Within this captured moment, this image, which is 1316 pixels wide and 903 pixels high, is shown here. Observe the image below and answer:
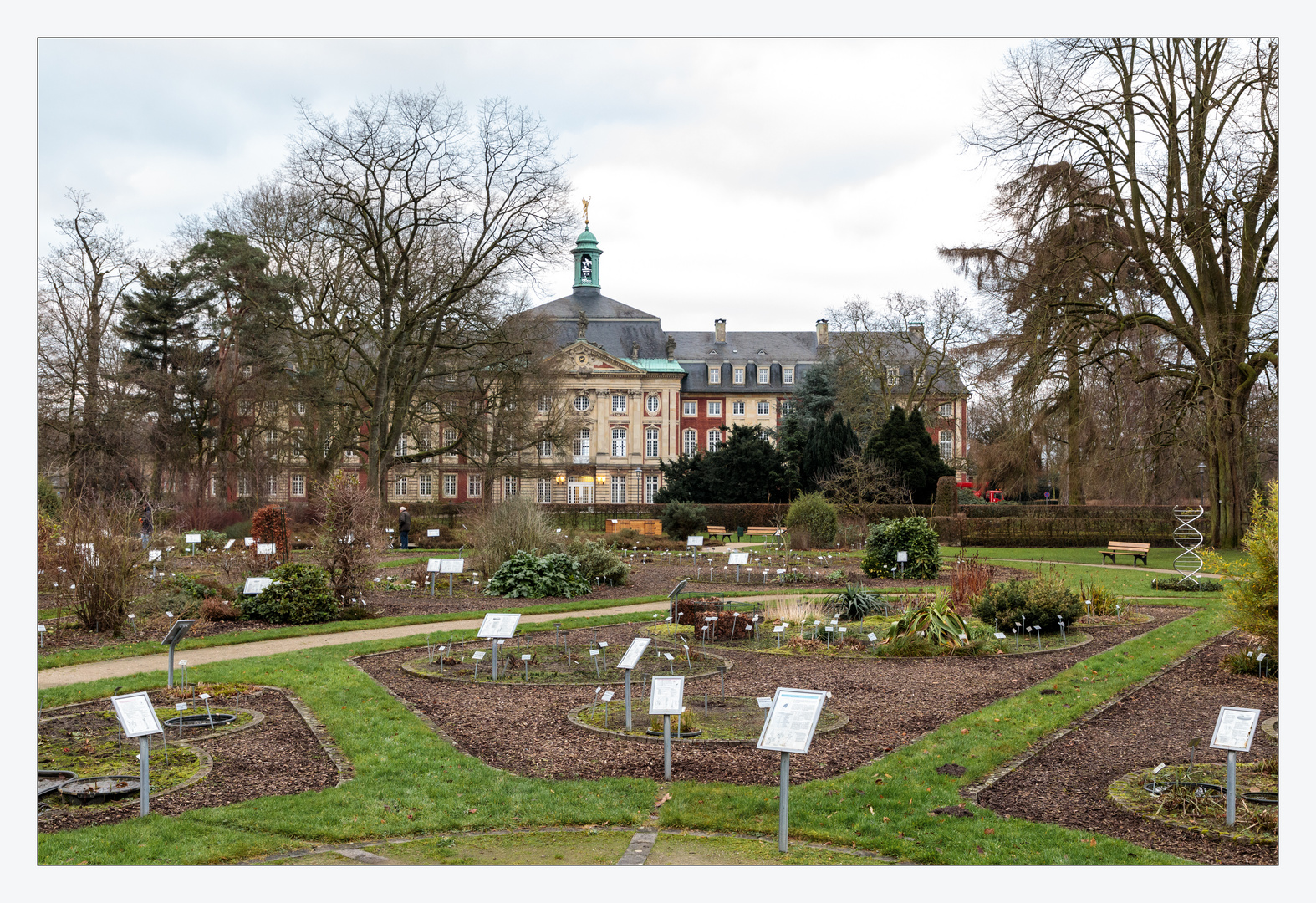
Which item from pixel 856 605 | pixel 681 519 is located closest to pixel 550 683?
pixel 856 605

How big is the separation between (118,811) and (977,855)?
183 inches

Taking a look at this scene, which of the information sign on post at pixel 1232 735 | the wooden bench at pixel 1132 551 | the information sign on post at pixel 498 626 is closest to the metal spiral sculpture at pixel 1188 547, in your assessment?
the wooden bench at pixel 1132 551

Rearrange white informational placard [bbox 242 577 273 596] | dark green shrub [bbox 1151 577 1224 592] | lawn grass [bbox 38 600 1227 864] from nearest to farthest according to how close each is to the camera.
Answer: lawn grass [bbox 38 600 1227 864] → white informational placard [bbox 242 577 273 596] → dark green shrub [bbox 1151 577 1224 592]

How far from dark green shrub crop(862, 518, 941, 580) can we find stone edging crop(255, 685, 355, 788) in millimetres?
12423

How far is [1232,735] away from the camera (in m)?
5.32

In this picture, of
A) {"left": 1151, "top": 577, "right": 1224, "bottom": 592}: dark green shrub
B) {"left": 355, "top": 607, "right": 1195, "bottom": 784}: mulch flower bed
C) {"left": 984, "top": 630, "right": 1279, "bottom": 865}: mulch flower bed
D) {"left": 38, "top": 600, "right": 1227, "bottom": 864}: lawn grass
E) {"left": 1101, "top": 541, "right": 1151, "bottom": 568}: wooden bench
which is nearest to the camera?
{"left": 38, "top": 600, "right": 1227, "bottom": 864}: lawn grass

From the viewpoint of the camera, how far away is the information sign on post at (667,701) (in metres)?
6.33

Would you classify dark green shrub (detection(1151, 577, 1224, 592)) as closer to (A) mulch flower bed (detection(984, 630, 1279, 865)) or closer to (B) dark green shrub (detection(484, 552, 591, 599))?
(A) mulch flower bed (detection(984, 630, 1279, 865))

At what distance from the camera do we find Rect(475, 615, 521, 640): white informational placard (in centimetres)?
928

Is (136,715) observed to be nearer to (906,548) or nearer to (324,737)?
(324,737)

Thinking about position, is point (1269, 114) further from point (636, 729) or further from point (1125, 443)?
point (636, 729)

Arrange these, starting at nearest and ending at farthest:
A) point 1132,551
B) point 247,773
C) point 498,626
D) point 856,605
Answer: point 247,773 → point 498,626 → point 856,605 → point 1132,551

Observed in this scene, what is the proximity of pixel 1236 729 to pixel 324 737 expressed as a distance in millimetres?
5896

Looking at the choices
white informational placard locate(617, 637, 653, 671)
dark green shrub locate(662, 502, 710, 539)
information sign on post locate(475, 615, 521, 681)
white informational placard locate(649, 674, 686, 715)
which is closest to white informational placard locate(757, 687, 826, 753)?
white informational placard locate(649, 674, 686, 715)
